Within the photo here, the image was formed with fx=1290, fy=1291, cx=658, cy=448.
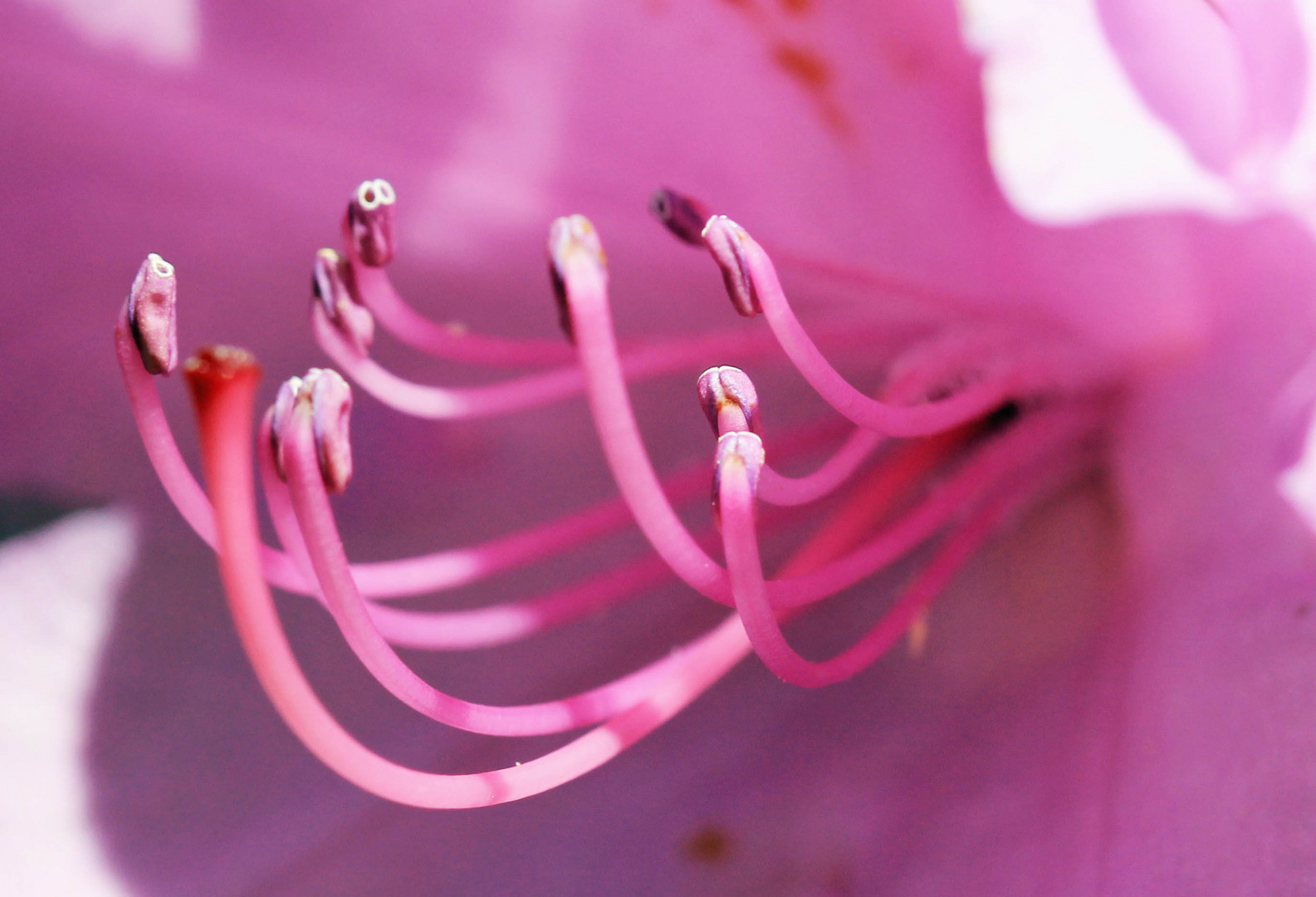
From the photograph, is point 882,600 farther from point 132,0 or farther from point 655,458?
point 132,0

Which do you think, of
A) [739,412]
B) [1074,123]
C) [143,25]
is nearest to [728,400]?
[739,412]

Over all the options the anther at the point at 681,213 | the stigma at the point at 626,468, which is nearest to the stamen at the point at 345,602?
the stigma at the point at 626,468

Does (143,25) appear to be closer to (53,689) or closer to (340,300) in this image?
(340,300)

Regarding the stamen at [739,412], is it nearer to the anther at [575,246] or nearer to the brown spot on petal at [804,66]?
the anther at [575,246]

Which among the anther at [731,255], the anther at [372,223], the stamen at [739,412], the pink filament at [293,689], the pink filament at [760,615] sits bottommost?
the pink filament at [293,689]

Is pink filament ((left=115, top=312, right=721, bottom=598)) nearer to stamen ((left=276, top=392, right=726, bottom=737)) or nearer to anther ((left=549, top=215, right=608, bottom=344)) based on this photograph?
stamen ((left=276, top=392, right=726, bottom=737))

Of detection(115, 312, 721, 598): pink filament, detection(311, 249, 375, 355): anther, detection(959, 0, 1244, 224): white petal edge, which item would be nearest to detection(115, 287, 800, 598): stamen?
detection(115, 312, 721, 598): pink filament

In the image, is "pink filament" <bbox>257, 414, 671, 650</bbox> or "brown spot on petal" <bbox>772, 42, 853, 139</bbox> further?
"brown spot on petal" <bbox>772, 42, 853, 139</bbox>
